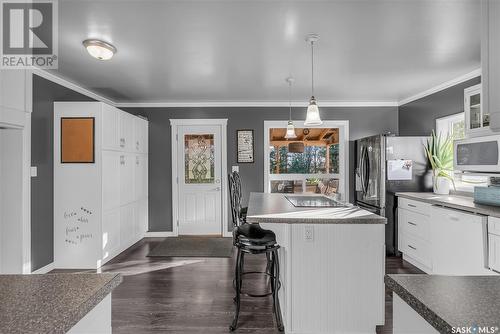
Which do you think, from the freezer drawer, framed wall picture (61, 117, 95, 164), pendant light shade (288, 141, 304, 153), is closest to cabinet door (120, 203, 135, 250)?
framed wall picture (61, 117, 95, 164)

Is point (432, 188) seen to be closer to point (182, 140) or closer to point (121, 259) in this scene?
point (182, 140)

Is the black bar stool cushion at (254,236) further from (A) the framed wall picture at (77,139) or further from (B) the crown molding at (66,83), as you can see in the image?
(B) the crown molding at (66,83)

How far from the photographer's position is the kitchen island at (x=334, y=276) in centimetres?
213

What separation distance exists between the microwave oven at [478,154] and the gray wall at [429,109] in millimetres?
972

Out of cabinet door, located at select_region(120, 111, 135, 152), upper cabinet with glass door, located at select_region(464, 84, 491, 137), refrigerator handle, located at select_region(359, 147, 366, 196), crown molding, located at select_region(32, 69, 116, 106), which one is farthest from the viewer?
refrigerator handle, located at select_region(359, 147, 366, 196)

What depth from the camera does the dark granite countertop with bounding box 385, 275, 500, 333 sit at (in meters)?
0.69

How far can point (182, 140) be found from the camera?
5383 millimetres

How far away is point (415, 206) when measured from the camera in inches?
143

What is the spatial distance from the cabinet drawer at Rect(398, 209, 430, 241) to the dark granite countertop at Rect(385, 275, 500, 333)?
9.16ft

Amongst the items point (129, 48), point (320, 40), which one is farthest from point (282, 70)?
point (129, 48)

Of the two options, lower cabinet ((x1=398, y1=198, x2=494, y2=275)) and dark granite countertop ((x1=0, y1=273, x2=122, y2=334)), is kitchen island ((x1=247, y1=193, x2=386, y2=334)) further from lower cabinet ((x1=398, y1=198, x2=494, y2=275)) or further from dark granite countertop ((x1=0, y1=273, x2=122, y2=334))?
dark granite countertop ((x1=0, y1=273, x2=122, y2=334))

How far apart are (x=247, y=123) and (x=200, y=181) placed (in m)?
1.36

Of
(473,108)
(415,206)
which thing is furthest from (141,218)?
(473,108)

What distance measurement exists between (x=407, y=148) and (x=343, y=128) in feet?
4.89
